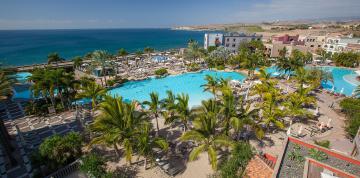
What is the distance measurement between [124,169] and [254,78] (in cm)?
2912

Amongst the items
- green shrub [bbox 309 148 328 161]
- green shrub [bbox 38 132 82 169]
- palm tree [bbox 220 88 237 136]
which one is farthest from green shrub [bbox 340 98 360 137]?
green shrub [bbox 38 132 82 169]

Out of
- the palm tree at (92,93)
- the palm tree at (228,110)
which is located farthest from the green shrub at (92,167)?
the palm tree at (228,110)

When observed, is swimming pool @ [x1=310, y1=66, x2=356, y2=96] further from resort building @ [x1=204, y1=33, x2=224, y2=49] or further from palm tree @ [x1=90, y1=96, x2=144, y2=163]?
palm tree @ [x1=90, y1=96, x2=144, y2=163]

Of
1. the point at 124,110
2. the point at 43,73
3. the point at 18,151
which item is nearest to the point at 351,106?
the point at 124,110

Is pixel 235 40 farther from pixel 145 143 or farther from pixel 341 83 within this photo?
pixel 145 143

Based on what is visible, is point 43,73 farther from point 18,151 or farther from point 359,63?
point 359,63

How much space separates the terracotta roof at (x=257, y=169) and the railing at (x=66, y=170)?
10.7 metres

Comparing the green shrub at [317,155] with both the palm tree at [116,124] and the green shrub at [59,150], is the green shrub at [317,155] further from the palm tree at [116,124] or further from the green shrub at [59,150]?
the green shrub at [59,150]

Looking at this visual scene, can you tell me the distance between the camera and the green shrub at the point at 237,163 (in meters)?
10.7

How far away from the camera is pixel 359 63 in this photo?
42.2 m

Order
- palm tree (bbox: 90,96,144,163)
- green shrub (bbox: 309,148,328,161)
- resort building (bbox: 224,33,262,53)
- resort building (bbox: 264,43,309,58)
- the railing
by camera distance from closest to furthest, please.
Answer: green shrub (bbox: 309,148,328,161) → the railing → palm tree (bbox: 90,96,144,163) → resort building (bbox: 264,43,309,58) → resort building (bbox: 224,33,262,53)

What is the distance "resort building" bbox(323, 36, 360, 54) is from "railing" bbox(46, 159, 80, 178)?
62421mm

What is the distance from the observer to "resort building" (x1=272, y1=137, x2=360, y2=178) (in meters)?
8.52

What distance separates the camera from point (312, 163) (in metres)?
9.14
